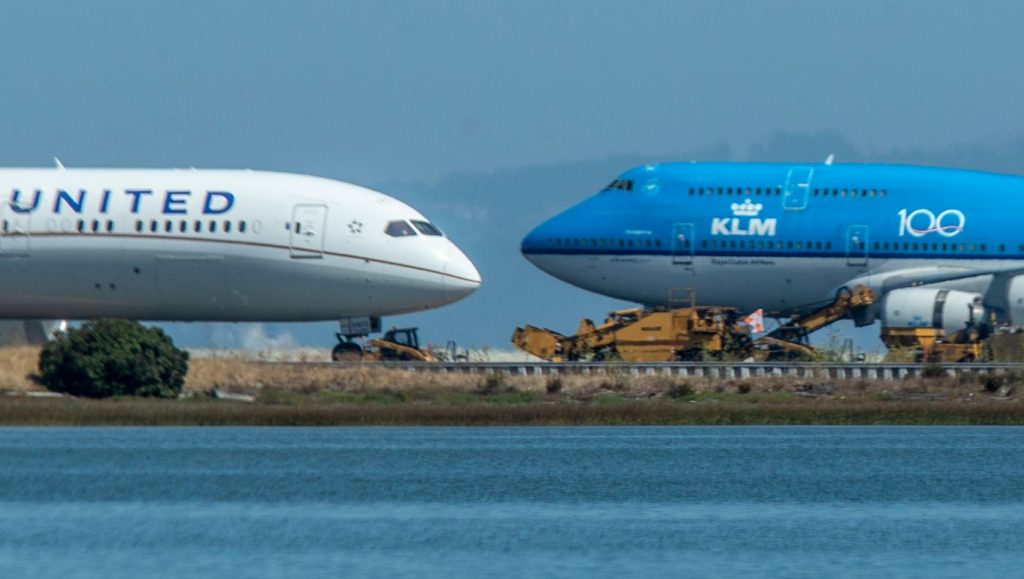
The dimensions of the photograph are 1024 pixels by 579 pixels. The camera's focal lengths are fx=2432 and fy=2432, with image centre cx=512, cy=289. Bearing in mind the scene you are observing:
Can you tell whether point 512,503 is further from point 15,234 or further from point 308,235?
point 15,234

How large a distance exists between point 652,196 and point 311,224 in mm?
Result: 18628

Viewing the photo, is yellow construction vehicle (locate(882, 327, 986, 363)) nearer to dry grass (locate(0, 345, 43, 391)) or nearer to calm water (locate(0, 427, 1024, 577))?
calm water (locate(0, 427, 1024, 577))

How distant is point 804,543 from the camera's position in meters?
43.2

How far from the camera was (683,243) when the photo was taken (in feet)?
278

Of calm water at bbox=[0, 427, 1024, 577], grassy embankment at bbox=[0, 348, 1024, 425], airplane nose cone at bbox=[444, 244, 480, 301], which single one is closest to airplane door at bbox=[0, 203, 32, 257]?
grassy embankment at bbox=[0, 348, 1024, 425]

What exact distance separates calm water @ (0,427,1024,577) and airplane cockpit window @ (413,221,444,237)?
248 inches

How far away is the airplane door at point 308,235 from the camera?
70.6 m

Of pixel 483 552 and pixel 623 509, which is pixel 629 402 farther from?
pixel 483 552

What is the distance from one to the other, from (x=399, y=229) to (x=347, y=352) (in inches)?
202

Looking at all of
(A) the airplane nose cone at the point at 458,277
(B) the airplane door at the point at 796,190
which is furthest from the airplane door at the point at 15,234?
(B) the airplane door at the point at 796,190

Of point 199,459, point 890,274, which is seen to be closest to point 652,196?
point 890,274

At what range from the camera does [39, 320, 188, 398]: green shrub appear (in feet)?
216

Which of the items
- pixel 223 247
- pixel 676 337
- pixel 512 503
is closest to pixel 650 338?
pixel 676 337

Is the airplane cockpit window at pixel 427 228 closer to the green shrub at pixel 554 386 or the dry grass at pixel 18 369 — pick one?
the green shrub at pixel 554 386
